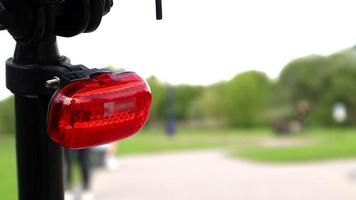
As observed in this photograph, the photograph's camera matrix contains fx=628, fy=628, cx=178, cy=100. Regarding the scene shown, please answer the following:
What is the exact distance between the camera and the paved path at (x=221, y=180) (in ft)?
13.0

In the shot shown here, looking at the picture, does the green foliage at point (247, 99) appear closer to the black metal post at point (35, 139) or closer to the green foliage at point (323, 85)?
the green foliage at point (323, 85)

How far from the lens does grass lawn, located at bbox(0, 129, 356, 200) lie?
19.7 ft

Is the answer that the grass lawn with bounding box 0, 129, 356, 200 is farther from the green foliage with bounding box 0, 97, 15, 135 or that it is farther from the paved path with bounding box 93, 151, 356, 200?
the green foliage with bounding box 0, 97, 15, 135

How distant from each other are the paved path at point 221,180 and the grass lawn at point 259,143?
0.41m

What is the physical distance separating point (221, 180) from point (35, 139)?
4.16m

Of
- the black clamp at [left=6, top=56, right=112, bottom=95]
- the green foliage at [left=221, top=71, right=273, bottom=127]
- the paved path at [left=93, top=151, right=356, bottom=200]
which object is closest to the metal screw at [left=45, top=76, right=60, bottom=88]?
the black clamp at [left=6, top=56, right=112, bottom=95]

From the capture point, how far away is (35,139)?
498 millimetres

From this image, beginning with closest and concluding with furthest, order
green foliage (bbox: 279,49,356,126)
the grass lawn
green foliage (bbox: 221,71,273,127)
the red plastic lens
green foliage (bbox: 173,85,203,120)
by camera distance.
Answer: the red plastic lens
the grass lawn
green foliage (bbox: 173,85,203,120)
green foliage (bbox: 221,71,273,127)
green foliage (bbox: 279,49,356,126)

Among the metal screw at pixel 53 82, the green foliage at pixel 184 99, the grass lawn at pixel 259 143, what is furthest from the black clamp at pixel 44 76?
the green foliage at pixel 184 99

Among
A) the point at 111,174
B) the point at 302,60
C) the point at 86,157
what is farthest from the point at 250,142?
the point at 86,157

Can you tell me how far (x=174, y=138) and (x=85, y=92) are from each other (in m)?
7.19

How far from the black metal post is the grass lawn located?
5.10 m

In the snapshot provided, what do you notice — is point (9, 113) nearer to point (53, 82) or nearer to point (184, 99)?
point (53, 82)

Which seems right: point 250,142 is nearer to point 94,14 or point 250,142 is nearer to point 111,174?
point 111,174
